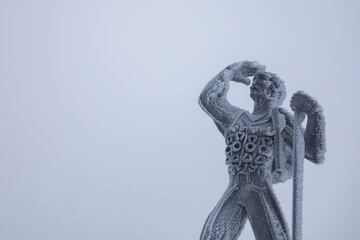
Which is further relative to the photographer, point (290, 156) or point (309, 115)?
point (290, 156)

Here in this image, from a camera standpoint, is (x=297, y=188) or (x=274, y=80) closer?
(x=297, y=188)

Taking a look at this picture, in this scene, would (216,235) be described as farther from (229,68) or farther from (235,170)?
(229,68)

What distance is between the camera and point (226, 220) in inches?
79.7

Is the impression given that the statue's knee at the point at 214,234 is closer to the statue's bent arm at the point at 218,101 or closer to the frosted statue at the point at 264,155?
the frosted statue at the point at 264,155

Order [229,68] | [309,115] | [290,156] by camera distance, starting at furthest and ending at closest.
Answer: [229,68] < [290,156] < [309,115]

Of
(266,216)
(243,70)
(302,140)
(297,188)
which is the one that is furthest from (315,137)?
(243,70)

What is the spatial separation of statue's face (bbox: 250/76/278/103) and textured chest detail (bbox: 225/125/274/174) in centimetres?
12

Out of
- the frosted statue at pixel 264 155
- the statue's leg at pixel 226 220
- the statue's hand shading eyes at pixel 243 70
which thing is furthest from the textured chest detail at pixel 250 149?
the statue's hand shading eyes at pixel 243 70

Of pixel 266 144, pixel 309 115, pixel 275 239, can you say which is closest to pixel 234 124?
pixel 266 144

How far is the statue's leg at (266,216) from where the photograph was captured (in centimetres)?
192

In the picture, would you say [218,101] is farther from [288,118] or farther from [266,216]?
[266,216]

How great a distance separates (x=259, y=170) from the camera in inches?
78.4

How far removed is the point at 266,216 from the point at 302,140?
0.91 ft

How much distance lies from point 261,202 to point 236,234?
0.54 ft
